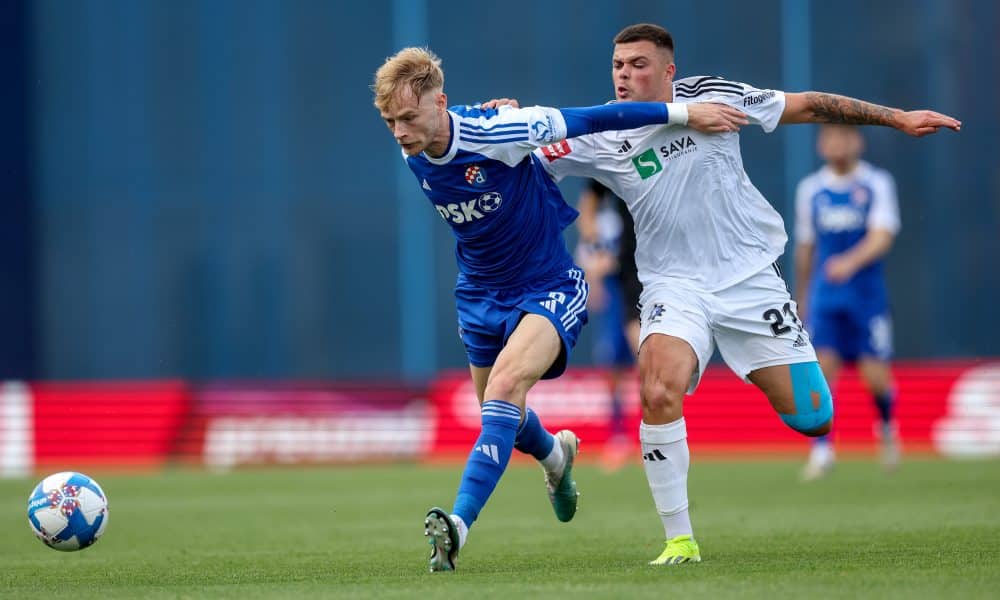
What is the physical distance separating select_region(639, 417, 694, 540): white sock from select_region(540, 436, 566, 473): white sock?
3.41 ft

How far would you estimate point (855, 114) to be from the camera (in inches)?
285

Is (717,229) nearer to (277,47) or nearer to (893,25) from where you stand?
(893,25)

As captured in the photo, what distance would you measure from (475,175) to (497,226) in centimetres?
30

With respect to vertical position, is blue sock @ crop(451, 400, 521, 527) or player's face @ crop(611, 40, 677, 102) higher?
player's face @ crop(611, 40, 677, 102)

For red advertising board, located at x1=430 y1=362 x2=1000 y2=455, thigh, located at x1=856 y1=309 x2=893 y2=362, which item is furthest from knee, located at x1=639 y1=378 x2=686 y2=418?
red advertising board, located at x1=430 y1=362 x2=1000 y2=455

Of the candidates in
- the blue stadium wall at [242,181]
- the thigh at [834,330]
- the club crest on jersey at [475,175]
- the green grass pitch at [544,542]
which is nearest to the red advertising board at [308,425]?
the blue stadium wall at [242,181]

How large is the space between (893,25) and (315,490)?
11.5 metres

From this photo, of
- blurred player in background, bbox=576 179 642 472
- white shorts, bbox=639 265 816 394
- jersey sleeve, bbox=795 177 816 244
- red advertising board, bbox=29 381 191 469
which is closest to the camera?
white shorts, bbox=639 265 816 394

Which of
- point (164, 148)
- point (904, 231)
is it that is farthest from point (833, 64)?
point (164, 148)

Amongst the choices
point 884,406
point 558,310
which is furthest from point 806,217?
point 558,310

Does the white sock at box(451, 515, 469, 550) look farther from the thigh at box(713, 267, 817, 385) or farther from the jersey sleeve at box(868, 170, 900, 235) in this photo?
the jersey sleeve at box(868, 170, 900, 235)

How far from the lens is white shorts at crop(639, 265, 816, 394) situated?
721cm

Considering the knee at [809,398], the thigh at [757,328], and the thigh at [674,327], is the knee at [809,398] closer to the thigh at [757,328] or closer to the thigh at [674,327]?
the thigh at [757,328]

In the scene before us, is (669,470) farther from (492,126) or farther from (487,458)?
(492,126)
